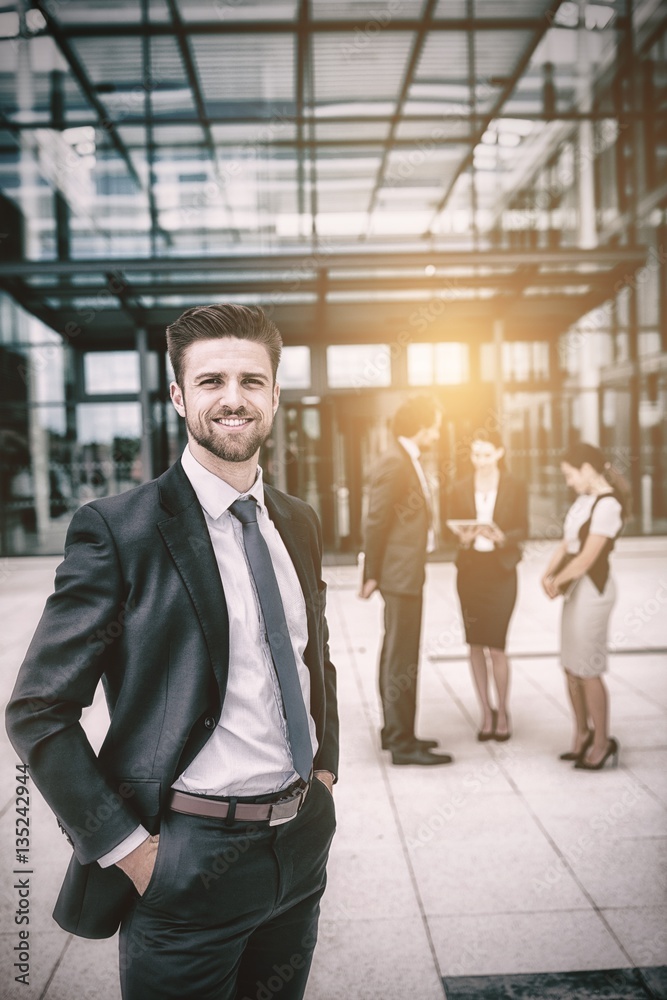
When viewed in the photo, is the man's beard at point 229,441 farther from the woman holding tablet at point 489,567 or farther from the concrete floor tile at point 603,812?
the woman holding tablet at point 489,567

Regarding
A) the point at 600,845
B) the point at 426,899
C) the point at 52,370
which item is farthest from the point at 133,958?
the point at 52,370

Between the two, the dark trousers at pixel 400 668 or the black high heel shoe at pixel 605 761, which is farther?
the dark trousers at pixel 400 668

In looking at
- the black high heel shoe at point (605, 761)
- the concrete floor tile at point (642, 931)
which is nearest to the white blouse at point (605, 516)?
the black high heel shoe at point (605, 761)

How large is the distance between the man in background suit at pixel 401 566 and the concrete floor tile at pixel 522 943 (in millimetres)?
1396

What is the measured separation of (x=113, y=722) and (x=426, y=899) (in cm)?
200

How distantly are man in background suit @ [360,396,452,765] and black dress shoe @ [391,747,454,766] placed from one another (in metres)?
0.01

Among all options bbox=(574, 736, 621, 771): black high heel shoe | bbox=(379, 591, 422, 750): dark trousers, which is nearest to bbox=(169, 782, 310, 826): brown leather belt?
bbox=(379, 591, 422, 750): dark trousers

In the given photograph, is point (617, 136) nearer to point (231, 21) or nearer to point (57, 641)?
point (231, 21)

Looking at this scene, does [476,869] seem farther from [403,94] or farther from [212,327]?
[403,94]

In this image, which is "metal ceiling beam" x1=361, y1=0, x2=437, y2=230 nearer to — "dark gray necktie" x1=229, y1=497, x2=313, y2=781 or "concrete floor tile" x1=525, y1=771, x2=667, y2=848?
"concrete floor tile" x1=525, y1=771, x2=667, y2=848

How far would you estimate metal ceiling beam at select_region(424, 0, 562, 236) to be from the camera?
908cm

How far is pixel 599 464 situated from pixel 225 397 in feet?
9.75

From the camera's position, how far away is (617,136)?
11.3 meters

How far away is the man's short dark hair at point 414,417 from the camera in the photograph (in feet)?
13.7
